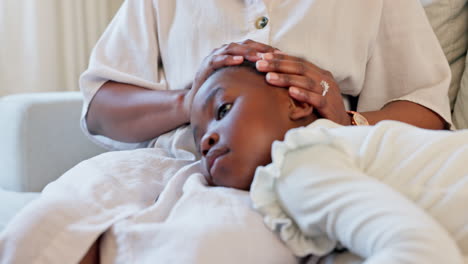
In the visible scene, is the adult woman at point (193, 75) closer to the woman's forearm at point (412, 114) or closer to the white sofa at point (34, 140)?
the woman's forearm at point (412, 114)

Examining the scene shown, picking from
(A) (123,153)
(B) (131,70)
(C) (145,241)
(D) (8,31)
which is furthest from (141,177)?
(D) (8,31)

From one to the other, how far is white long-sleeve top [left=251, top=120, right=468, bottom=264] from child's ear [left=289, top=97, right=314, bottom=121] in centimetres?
9

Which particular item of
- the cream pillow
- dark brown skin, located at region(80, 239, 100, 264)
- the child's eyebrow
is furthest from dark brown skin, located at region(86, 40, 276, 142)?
the cream pillow

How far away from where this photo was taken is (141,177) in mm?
766

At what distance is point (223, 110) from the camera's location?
2.14ft

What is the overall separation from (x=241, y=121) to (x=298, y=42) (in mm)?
348

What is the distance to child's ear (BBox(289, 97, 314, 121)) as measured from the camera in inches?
25.4

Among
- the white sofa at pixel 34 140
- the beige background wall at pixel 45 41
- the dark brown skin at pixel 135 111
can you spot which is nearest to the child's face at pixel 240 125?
the dark brown skin at pixel 135 111

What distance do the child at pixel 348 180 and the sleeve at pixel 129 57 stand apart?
1.36 feet

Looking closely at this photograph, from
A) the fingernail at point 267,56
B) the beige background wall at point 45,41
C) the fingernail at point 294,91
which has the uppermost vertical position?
the fingernail at point 267,56

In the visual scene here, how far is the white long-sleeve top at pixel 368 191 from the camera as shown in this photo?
16.4 inches

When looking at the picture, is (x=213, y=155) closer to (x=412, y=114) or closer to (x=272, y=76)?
(x=272, y=76)

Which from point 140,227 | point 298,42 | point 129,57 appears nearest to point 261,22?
point 298,42

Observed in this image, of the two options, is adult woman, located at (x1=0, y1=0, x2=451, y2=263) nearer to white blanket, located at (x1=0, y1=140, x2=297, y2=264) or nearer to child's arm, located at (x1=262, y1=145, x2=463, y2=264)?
white blanket, located at (x1=0, y1=140, x2=297, y2=264)
